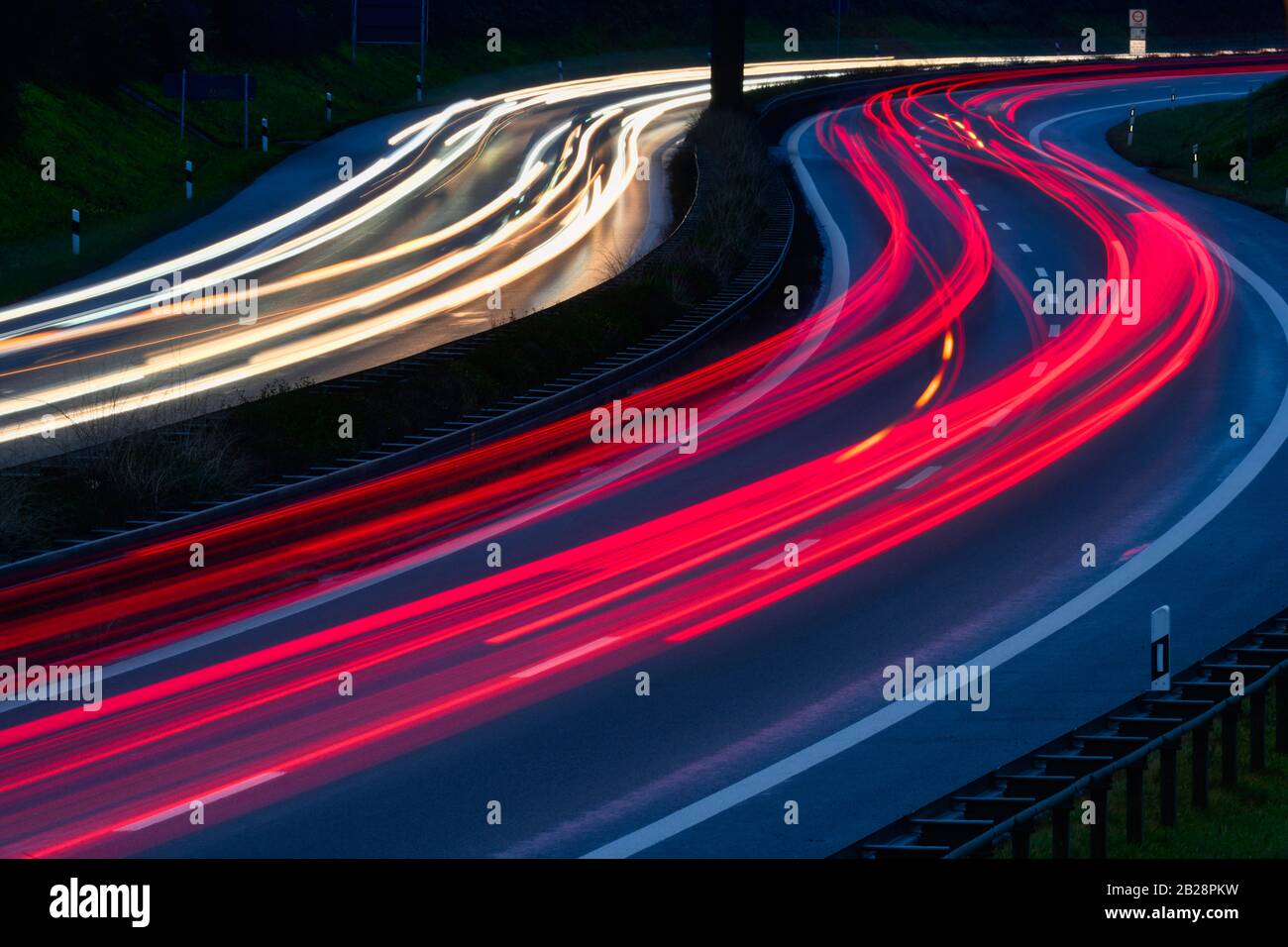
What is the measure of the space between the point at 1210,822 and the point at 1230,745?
735mm

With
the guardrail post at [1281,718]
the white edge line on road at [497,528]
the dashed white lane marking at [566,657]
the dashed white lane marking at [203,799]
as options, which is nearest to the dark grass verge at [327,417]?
the white edge line on road at [497,528]

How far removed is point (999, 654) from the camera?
14812mm

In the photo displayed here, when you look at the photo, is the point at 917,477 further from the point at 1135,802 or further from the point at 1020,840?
the point at 1020,840

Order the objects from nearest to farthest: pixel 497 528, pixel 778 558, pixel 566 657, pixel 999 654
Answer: pixel 566 657 < pixel 999 654 < pixel 778 558 < pixel 497 528

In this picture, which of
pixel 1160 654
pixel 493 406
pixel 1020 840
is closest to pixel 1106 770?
pixel 1020 840

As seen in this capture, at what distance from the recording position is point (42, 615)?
13789mm

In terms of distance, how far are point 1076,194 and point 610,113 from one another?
19.7 metres

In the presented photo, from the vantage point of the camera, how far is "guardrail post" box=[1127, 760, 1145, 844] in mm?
10352

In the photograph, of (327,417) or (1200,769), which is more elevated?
(327,417)

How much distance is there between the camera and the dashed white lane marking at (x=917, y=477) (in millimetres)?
20078

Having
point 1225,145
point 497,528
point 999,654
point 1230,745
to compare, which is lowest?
point 1230,745

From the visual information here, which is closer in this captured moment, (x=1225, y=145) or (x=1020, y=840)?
(x=1020, y=840)
